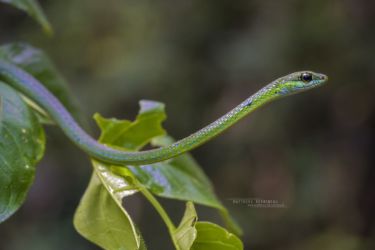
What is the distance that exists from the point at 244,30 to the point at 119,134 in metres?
4.54

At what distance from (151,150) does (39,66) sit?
82 cm

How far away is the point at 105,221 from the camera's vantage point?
150 centimetres

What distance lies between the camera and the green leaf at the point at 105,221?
139 cm

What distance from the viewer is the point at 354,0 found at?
5.86 m

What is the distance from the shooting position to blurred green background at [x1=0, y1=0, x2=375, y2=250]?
5.78 m

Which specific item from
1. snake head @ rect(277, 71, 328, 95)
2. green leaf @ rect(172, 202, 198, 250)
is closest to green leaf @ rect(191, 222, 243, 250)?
green leaf @ rect(172, 202, 198, 250)

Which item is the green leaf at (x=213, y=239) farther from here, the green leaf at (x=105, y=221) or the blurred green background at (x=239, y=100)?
the blurred green background at (x=239, y=100)

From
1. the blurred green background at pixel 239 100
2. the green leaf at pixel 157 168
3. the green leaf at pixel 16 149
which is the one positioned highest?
the green leaf at pixel 16 149

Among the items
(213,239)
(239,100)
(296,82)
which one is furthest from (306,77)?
(239,100)

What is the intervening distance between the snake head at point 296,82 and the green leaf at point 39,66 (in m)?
0.82

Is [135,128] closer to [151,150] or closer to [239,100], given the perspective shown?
[151,150]

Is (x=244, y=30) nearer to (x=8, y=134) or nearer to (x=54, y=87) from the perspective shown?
(x=54, y=87)

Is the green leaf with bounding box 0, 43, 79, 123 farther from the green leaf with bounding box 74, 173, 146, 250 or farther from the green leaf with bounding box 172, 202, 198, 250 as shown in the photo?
the green leaf with bounding box 172, 202, 198, 250

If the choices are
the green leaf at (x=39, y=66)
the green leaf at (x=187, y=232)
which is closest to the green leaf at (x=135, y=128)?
the green leaf at (x=39, y=66)
